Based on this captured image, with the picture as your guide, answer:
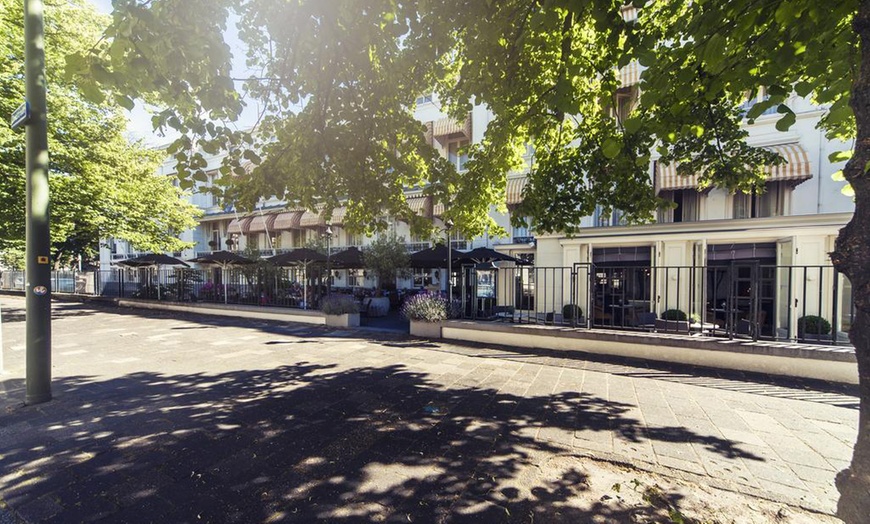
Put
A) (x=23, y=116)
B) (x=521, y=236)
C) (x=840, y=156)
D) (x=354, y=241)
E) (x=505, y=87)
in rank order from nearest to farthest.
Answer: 1. (x=840, y=156)
2. (x=23, y=116)
3. (x=505, y=87)
4. (x=521, y=236)
5. (x=354, y=241)

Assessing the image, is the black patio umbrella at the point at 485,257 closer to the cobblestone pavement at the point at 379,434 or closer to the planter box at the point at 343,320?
the planter box at the point at 343,320

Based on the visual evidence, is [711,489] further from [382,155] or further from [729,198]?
[729,198]

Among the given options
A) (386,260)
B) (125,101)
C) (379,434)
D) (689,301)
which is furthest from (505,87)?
(386,260)

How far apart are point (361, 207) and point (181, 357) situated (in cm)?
464

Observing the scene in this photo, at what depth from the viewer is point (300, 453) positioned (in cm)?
323

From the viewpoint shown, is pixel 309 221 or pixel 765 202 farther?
pixel 309 221

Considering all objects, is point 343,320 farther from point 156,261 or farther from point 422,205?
point 156,261

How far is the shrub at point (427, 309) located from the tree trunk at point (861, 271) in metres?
7.54

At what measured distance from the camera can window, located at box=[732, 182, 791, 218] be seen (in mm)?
Result: 12398

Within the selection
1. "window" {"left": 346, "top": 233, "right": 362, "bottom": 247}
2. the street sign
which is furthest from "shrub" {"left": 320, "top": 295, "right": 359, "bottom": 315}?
"window" {"left": 346, "top": 233, "right": 362, "bottom": 247}

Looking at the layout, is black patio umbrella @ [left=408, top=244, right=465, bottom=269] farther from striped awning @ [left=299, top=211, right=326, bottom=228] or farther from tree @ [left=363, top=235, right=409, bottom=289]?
striped awning @ [left=299, top=211, right=326, bottom=228]

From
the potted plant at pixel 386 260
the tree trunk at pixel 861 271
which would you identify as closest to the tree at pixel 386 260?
the potted plant at pixel 386 260

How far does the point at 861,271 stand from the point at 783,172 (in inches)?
547

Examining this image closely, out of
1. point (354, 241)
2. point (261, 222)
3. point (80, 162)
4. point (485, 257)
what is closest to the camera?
point (80, 162)
